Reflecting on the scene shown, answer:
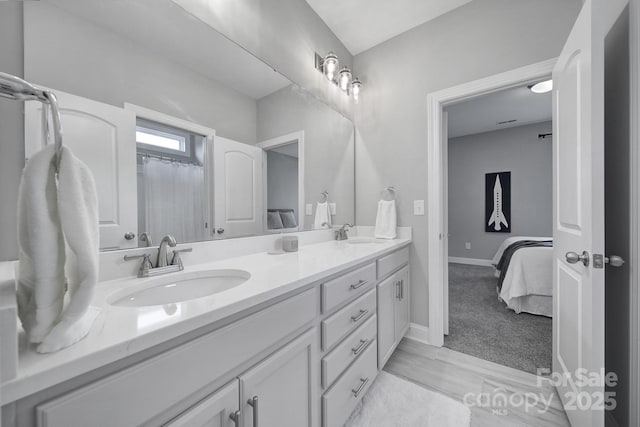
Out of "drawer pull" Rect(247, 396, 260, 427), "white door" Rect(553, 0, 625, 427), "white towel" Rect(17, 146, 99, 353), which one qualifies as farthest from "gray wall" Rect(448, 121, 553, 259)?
"white towel" Rect(17, 146, 99, 353)

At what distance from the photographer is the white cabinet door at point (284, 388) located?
716 mm

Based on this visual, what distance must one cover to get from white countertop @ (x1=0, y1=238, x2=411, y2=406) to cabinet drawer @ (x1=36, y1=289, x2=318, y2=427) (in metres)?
0.04

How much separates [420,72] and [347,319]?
1.98m

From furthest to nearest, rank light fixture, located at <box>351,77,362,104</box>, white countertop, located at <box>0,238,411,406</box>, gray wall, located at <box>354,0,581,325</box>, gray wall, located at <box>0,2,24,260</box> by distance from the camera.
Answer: light fixture, located at <box>351,77,362,104</box> → gray wall, located at <box>354,0,581,325</box> → gray wall, located at <box>0,2,24,260</box> → white countertop, located at <box>0,238,411,406</box>

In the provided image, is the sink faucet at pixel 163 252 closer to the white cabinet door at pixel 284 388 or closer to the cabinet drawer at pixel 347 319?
the white cabinet door at pixel 284 388

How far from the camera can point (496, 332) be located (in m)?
2.12

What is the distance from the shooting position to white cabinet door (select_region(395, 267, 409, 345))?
69.6 inches

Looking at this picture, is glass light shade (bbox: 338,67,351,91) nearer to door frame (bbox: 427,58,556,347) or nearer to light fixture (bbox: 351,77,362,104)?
light fixture (bbox: 351,77,362,104)

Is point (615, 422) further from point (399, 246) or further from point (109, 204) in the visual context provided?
point (109, 204)

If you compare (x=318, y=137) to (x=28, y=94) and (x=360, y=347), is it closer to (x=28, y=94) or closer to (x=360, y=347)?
(x=360, y=347)

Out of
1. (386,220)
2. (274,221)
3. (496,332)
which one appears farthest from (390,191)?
(496,332)

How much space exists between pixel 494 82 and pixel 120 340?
232cm

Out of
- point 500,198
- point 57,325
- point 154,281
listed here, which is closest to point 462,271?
point 500,198
